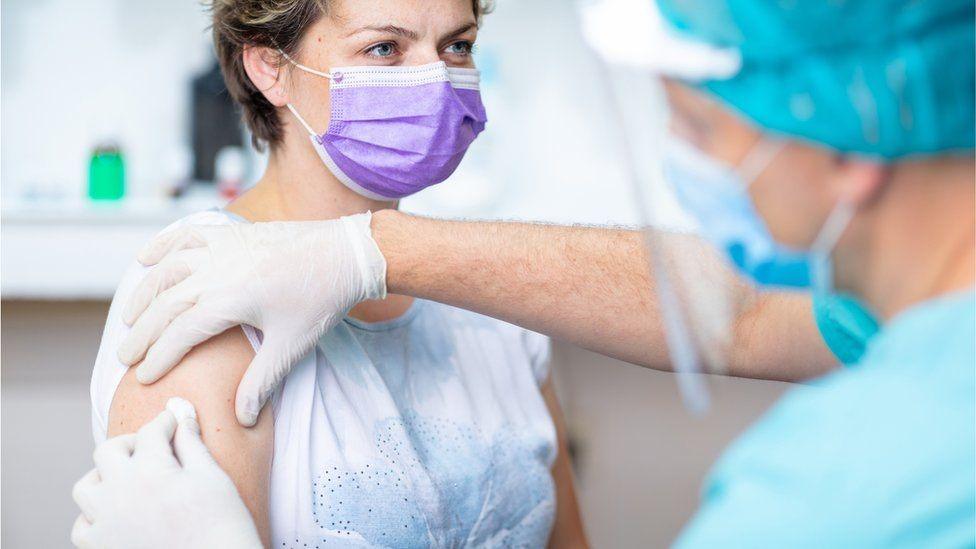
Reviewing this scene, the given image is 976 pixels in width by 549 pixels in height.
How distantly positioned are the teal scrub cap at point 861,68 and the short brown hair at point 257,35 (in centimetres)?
79

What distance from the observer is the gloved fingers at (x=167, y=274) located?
1.26 m

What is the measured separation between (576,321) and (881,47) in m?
0.71

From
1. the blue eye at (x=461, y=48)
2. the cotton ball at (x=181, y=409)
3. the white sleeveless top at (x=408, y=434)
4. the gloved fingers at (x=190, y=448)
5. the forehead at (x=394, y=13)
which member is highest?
the forehead at (x=394, y=13)

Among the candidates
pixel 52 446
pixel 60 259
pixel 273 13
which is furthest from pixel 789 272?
pixel 52 446

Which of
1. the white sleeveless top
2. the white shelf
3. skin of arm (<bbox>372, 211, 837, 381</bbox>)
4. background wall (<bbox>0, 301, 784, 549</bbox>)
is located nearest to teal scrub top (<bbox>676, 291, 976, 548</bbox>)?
skin of arm (<bbox>372, 211, 837, 381</bbox>)

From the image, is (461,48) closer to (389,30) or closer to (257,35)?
(389,30)

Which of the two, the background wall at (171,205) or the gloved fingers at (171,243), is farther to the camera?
the background wall at (171,205)

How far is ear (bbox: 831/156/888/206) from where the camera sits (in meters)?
0.78

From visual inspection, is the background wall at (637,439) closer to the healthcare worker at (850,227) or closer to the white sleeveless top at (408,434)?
the white sleeveless top at (408,434)

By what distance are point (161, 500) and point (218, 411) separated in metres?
0.13

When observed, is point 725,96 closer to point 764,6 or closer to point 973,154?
point 764,6

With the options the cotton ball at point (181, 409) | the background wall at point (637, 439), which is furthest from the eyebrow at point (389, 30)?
the background wall at point (637, 439)

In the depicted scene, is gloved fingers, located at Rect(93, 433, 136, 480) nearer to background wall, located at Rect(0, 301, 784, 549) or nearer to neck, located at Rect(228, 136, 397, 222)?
neck, located at Rect(228, 136, 397, 222)

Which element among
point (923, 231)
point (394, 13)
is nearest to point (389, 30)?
point (394, 13)
